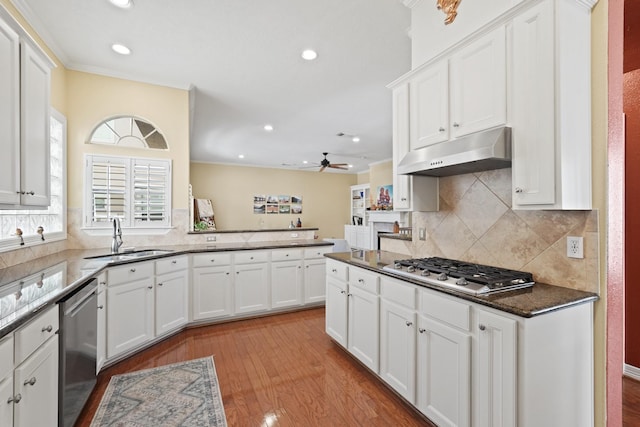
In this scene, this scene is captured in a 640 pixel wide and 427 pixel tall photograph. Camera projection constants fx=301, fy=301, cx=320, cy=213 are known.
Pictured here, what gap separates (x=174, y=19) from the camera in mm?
2441

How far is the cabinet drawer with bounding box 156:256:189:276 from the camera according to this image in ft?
9.67

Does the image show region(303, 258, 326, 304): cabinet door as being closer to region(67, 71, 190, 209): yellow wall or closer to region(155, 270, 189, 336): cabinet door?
region(155, 270, 189, 336): cabinet door

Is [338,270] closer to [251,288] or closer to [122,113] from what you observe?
[251,288]

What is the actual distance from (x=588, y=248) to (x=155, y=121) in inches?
160

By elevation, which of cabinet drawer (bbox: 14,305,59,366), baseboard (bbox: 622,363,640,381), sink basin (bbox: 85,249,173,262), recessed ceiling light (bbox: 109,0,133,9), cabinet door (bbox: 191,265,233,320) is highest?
recessed ceiling light (bbox: 109,0,133,9)

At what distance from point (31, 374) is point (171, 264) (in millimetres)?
1814

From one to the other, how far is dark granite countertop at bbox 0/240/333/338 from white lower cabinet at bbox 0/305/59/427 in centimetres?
7

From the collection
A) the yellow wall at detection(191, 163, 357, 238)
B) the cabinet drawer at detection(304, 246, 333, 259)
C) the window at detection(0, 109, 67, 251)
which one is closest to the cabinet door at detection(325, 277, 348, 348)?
the cabinet drawer at detection(304, 246, 333, 259)

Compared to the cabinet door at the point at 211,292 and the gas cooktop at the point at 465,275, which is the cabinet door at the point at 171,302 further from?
the gas cooktop at the point at 465,275

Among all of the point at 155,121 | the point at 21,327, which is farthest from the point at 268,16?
the point at 21,327

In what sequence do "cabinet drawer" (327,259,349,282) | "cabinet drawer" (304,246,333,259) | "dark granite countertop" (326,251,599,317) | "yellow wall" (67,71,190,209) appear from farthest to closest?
"cabinet drawer" (304,246,333,259)
"yellow wall" (67,71,190,209)
"cabinet drawer" (327,259,349,282)
"dark granite countertop" (326,251,599,317)

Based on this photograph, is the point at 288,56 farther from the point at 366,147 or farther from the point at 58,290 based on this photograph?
the point at 366,147

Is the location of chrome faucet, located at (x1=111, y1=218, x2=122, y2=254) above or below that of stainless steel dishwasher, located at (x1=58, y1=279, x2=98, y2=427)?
above

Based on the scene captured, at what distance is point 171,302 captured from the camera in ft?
10.2
